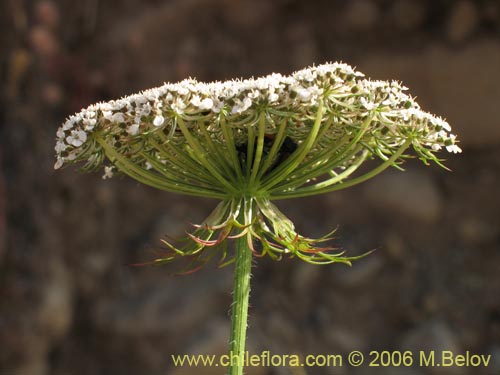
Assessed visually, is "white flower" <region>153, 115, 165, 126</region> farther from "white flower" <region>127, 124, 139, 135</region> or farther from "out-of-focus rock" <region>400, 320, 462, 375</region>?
"out-of-focus rock" <region>400, 320, 462, 375</region>

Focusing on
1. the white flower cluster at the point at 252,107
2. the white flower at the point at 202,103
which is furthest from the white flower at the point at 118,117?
the white flower at the point at 202,103

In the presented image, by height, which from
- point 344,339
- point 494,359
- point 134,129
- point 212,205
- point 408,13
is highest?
point 408,13

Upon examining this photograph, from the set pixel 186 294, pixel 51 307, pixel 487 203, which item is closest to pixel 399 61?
pixel 487 203

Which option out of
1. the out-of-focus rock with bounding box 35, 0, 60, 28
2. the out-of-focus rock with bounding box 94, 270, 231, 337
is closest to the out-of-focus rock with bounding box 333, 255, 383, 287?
the out-of-focus rock with bounding box 94, 270, 231, 337

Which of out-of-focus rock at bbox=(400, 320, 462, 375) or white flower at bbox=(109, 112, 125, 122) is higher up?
out-of-focus rock at bbox=(400, 320, 462, 375)

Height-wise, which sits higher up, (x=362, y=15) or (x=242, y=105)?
(x=362, y=15)

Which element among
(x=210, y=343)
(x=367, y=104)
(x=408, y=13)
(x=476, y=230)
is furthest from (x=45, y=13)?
(x=367, y=104)

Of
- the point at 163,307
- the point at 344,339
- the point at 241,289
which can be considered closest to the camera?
the point at 241,289

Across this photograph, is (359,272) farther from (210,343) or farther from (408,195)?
(210,343)
